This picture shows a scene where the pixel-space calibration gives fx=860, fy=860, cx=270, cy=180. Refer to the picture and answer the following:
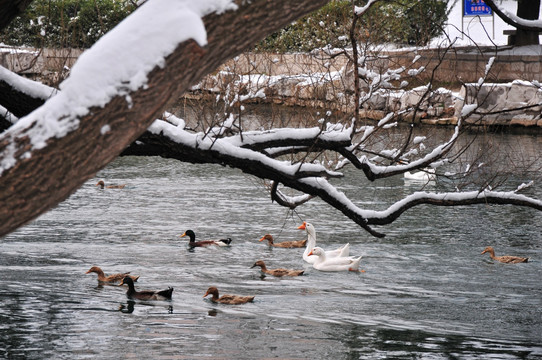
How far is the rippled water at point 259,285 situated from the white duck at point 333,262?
129mm

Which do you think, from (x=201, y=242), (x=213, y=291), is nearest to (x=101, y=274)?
(x=213, y=291)

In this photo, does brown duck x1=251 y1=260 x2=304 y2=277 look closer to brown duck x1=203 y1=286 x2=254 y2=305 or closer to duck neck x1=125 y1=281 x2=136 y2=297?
brown duck x1=203 y1=286 x2=254 y2=305

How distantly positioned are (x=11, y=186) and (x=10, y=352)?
22.4ft

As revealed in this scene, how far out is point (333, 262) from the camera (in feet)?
45.1

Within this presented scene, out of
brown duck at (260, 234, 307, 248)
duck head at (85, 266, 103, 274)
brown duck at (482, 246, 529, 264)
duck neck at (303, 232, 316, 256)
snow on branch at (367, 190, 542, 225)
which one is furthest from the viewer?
brown duck at (260, 234, 307, 248)

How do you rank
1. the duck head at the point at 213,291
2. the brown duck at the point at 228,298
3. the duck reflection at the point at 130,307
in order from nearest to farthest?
1. the duck reflection at the point at 130,307
2. the brown duck at the point at 228,298
3. the duck head at the point at 213,291

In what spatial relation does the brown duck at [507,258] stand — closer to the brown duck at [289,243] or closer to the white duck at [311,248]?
the white duck at [311,248]

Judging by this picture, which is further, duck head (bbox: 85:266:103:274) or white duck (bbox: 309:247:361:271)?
white duck (bbox: 309:247:361:271)

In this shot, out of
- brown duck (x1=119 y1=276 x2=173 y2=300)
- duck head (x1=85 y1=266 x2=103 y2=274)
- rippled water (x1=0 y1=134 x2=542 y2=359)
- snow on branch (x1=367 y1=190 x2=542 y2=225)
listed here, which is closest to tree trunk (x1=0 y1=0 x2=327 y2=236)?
snow on branch (x1=367 y1=190 x2=542 y2=225)

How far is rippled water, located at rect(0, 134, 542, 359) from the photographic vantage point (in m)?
9.72

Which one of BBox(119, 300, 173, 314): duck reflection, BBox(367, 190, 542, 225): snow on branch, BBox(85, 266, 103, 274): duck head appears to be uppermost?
BBox(367, 190, 542, 225): snow on branch

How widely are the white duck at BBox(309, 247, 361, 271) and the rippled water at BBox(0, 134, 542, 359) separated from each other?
13cm

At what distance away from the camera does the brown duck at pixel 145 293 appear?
11.6 m

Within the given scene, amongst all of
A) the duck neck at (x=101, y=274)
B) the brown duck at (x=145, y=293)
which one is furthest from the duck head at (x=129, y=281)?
the duck neck at (x=101, y=274)
